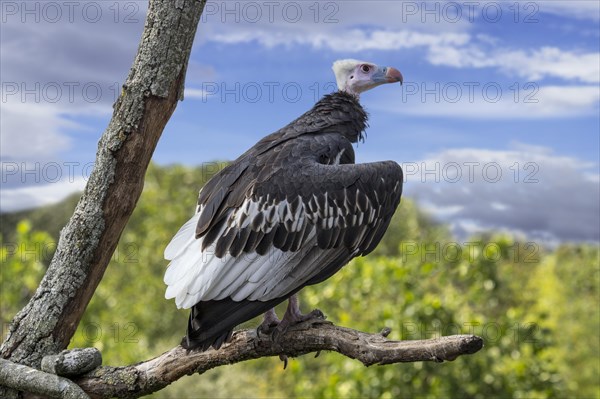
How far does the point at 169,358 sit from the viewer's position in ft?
16.9

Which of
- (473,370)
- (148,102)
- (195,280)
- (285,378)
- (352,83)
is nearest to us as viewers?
(195,280)

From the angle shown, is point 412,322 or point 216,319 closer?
point 216,319

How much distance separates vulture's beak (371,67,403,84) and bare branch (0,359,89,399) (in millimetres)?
3284

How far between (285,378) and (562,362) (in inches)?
225

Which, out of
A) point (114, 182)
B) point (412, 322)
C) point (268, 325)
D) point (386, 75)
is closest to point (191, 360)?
point (268, 325)

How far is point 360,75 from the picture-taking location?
20.8 ft

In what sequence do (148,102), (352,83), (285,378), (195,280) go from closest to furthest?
(195,280) → (148,102) → (352,83) → (285,378)

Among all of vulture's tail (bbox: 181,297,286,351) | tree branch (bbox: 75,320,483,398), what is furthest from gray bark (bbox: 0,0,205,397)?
vulture's tail (bbox: 181,297,286,351)

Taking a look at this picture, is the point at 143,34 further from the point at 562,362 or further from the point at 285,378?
the point at 562,362

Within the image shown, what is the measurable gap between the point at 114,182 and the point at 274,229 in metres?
1.11

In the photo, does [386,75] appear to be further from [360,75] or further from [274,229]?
[274,229]

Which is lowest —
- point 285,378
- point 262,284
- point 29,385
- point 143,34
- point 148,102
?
point 285,378

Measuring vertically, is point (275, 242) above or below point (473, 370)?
above

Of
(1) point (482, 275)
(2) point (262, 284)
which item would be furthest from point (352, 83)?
(1) point (482, 275)
